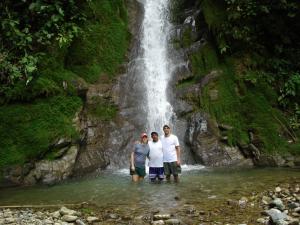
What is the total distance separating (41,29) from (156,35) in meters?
6.38

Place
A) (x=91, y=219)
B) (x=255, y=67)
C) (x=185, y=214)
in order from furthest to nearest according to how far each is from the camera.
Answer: (x=255, y=67), (x=185, y=214), (x=91, y=219)

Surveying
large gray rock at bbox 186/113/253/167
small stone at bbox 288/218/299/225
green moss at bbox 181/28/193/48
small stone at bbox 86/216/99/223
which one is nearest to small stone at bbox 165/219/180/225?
small stone at bbox 86/216/99/223

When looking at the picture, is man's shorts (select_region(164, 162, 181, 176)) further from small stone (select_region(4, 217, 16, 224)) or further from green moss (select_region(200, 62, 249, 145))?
small stone (select_region(4, 217, 16, 224))

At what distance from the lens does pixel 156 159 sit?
10570mm

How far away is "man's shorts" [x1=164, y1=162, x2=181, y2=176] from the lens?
34.1 ft

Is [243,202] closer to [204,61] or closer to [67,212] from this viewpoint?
[67,212]

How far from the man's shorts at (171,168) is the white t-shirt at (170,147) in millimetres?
110

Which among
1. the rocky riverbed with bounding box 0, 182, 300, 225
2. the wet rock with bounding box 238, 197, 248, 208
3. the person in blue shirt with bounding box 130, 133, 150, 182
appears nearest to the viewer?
the rocky riverbed with bounding box 0, 182, 300, 225

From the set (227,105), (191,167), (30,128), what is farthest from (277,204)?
(227,105)

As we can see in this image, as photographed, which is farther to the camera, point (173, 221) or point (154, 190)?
point (154, 190)

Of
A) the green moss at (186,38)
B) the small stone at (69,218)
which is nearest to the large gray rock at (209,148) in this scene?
the green moss at (186,38)

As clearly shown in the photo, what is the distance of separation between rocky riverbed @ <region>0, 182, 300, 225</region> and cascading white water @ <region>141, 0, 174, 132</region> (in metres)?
6.45

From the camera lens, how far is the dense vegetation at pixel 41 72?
11203 mm

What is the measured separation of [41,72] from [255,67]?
769 centimetres
